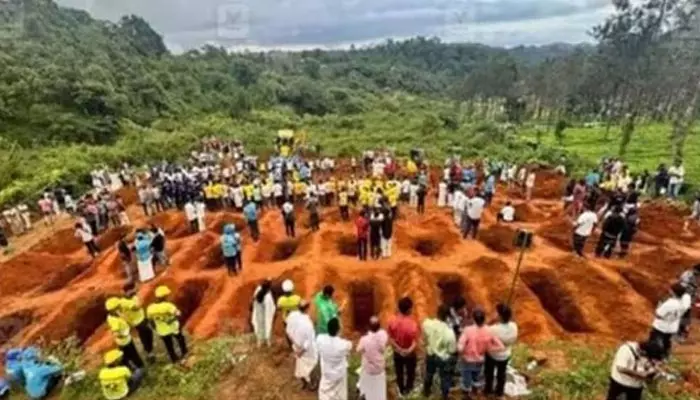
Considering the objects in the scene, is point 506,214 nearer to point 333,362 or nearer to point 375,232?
point 375,232

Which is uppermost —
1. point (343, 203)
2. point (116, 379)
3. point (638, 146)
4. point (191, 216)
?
point (116, 379)

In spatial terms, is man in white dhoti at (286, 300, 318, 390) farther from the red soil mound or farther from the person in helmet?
the person in helmet

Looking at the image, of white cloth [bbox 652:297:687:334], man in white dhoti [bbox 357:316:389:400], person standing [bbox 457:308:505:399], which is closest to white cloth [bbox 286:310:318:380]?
man in white dhoti [bbox 357:316:389:400]

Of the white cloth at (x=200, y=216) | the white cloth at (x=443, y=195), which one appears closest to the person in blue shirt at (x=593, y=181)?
the white cloth at (x=443, y=195)

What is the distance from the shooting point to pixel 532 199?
25.8 metres

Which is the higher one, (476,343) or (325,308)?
(476,343)

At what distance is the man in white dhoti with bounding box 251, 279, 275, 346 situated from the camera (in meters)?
10.6

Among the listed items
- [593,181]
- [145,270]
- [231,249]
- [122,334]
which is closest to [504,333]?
[122,334]

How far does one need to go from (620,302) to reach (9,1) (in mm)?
100795

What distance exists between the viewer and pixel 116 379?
961 centimetres

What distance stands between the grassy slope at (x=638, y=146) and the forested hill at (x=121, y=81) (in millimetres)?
27698

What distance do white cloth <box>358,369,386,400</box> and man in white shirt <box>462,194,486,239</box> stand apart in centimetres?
1025

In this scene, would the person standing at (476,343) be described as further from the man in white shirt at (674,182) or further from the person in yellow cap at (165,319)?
the man in white shirt at (674,182)

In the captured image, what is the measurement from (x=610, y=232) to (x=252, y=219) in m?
10.6
